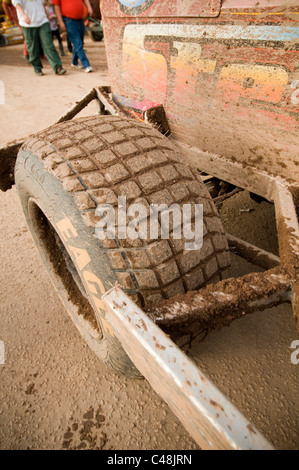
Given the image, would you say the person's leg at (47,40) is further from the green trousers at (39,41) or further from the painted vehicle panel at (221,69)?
the painted vehicle panel at (221,69)

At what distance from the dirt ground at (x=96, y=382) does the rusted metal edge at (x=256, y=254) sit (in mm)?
409

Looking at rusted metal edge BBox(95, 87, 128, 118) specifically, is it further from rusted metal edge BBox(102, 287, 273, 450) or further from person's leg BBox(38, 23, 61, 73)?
person's leg BBox(38, 23, 61, 73)

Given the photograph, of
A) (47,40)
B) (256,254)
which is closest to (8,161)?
(256,254)

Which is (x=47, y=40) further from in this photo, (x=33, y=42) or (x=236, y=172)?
(x=236, y=172)

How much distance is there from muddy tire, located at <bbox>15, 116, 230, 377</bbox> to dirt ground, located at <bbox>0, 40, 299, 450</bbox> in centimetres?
27

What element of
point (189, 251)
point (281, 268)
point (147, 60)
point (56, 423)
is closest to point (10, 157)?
point (147, 60)

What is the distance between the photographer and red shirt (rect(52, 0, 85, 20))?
607 cm

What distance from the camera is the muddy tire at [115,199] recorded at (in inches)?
42.1

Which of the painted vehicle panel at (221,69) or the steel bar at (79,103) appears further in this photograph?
the steel bar at (79,103)

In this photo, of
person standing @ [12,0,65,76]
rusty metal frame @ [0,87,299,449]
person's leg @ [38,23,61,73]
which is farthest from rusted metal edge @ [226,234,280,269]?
person's leg @ [38,23,61,73]

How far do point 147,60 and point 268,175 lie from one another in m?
0.97

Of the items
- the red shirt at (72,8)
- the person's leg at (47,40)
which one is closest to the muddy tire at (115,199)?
the person's leg at (47,40)

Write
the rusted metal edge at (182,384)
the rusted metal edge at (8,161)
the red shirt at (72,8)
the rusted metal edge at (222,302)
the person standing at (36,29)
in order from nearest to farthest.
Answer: the rusted metal edge at (182,384) < the rusted metal edge at (222,302) < the rusted metal edge at (8,161) < the person standing at (36,29) < the red shirt at (72,8)

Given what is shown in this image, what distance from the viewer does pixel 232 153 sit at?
152cm
